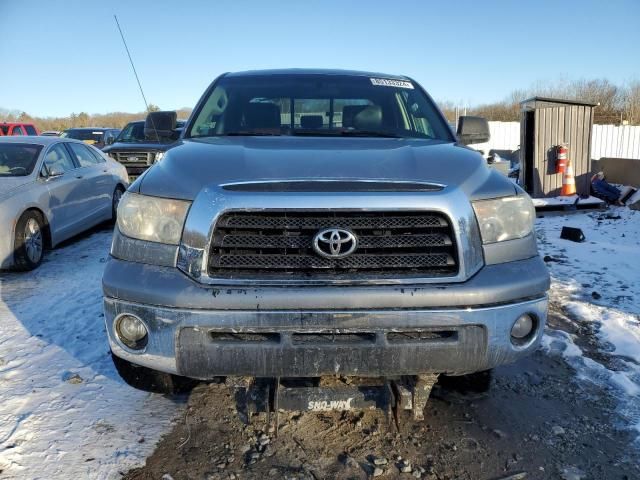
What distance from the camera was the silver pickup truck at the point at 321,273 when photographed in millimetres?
2227

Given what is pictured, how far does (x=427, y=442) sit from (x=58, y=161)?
21.2 feet

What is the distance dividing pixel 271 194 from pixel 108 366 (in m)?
2.07

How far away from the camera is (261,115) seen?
12.2 ft

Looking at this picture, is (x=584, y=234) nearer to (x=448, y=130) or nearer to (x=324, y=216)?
(x=448, y=130)

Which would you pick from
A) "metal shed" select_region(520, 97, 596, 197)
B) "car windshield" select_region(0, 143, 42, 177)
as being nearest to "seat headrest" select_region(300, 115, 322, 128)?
"car windshield" select_region(0, 143, 42, 177)

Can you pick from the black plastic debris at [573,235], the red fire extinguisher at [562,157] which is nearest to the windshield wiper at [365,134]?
the black plastic debris at [573,235]

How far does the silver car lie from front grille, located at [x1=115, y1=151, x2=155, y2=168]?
3.40 metres

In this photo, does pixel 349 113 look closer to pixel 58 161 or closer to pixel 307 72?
pixel 307 72

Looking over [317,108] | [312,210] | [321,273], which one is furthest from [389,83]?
[321,273]

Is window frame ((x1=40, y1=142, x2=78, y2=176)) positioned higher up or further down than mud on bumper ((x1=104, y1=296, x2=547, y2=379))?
higher up

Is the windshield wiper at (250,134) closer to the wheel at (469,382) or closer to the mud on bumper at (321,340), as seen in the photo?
the mud on bumper at (321,340)

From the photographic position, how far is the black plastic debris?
746 cm

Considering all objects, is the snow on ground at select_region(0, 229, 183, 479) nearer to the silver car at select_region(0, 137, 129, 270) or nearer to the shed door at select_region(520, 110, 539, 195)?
the silver car at select_region(0, 137, 129, 270)

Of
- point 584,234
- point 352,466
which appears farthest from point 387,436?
point 584,234
